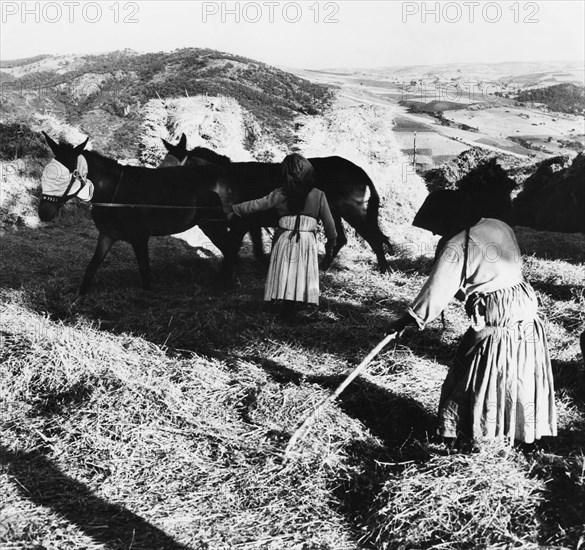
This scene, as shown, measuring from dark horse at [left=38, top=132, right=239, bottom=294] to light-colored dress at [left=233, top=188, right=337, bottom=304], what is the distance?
1.71 metres

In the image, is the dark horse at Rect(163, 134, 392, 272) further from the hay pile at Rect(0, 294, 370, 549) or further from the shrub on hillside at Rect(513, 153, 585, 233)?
the shrub on hillside at Rect(513, 153, 585, 233)

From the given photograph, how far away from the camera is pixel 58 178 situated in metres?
6.02

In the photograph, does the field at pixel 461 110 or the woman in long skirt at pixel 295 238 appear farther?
the field at pixel 461 110

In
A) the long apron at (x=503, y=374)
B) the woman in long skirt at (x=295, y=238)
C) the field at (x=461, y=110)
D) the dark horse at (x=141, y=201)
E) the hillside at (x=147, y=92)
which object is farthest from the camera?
the field at (x=461, y=110)

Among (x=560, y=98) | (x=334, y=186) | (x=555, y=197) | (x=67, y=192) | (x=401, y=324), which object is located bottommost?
(x=555, y=197)

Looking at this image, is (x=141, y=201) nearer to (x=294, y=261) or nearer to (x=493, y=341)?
(x=294, y=261)

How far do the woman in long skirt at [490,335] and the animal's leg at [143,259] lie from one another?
4342 mm

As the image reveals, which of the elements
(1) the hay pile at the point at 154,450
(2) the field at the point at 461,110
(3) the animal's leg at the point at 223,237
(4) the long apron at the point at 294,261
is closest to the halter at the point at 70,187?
(3) the animal's leg at the point at 223,237

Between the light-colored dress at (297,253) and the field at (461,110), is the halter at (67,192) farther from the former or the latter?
the field at (461,110)

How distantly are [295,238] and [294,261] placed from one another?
216 mm

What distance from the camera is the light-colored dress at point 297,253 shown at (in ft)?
18.0

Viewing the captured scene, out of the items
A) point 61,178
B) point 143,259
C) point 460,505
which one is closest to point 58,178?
point 61,178

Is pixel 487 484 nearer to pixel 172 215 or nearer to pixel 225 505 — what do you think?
pixel 225 505

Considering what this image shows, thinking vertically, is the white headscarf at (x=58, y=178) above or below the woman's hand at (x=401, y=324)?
above
